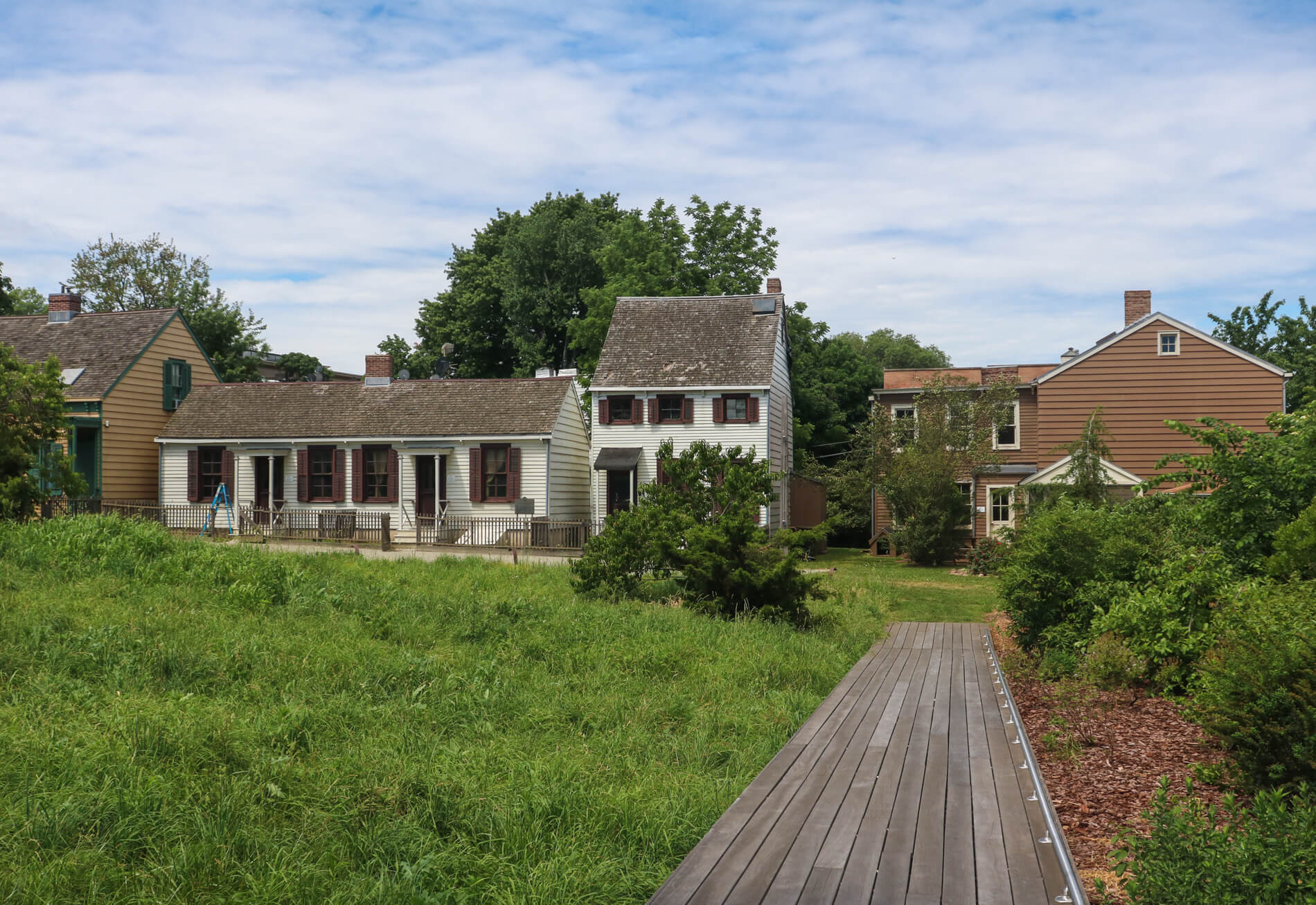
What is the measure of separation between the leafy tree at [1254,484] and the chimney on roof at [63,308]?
34.0 meters

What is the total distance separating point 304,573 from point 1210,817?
12.2 m

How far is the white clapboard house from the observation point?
98.1 feet

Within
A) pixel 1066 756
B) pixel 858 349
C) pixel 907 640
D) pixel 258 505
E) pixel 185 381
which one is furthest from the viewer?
pixel 858 349

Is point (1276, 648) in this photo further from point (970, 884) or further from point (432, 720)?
point (432, 720)

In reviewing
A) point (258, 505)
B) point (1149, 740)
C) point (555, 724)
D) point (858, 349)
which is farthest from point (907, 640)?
point (858, 349)

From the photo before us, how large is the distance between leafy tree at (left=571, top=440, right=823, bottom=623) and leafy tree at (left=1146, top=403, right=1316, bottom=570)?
520 cm

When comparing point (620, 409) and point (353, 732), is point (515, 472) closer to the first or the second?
point (620, 409)

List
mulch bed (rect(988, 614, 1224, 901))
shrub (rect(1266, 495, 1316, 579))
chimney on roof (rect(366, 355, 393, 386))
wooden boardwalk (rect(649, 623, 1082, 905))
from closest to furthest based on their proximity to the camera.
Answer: wooden boardwalk (rect(649, 623, 1082, 905)) → mulch bed (rect(988, 614, 1224, 901)) → shrub (rect(1266, 495, 1316, 579)) → chimney on roof (rect(366, 355, 393, 386))

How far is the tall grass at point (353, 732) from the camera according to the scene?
5.16 metres

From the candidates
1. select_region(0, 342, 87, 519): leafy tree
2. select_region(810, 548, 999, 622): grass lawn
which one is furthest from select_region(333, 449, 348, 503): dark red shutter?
select_region(810, 548, 999, 622): grass lawn

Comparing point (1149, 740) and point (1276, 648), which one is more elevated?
point (1276, 648)

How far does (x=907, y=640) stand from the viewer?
13.6 metres

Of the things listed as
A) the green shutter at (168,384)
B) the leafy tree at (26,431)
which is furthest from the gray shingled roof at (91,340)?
the leafy tree at (26,431)

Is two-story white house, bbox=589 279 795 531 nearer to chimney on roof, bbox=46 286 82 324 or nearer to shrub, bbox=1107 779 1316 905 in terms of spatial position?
chimney on roof, bbox=46 286 82 324
